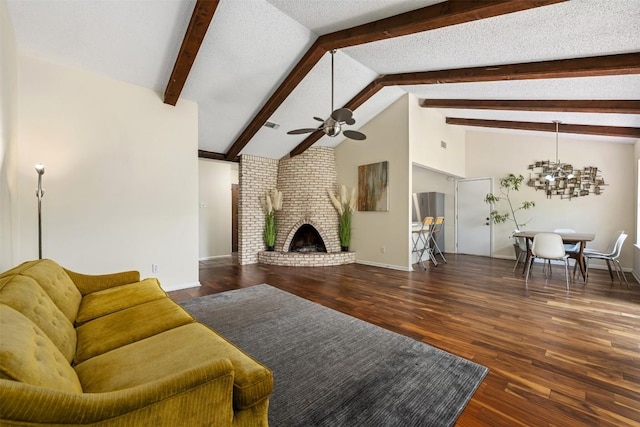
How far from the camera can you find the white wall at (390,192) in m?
5.32

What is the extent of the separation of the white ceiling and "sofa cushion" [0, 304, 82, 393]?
2996mm

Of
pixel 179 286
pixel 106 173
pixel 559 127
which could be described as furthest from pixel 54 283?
pixel 559 127

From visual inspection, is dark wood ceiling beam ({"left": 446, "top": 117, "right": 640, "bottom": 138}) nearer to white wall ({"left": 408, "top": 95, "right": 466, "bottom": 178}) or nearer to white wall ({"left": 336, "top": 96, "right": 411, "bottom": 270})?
white wall ({"left": 408, "top": 95, "right": 466, "bottom": 178})

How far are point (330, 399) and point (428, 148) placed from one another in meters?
5.34

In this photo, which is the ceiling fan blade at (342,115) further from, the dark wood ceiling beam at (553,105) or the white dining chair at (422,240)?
the white dining chair at (422,240)

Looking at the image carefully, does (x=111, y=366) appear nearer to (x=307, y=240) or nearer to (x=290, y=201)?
(x=290, y=201)

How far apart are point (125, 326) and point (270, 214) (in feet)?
15.6

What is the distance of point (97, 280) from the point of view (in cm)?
245

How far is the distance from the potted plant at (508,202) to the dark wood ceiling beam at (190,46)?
22.1 feet

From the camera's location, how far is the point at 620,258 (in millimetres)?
5320

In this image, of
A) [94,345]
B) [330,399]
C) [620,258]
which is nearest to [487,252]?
[620,258]

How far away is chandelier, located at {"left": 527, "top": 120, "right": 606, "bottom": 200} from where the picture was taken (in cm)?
555

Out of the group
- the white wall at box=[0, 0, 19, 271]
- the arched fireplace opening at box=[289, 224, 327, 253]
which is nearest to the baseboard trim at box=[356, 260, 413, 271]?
the arched fireplace opening at box=[289, 224, 327, 253]

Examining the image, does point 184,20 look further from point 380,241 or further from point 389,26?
point 380,241
